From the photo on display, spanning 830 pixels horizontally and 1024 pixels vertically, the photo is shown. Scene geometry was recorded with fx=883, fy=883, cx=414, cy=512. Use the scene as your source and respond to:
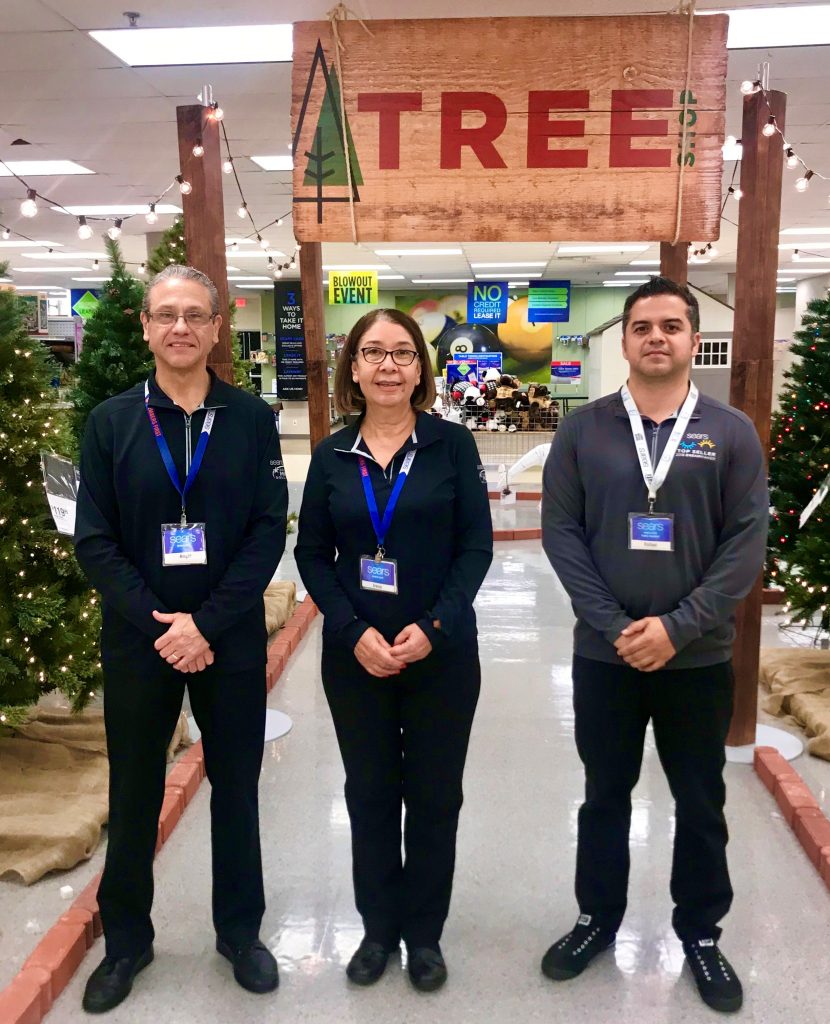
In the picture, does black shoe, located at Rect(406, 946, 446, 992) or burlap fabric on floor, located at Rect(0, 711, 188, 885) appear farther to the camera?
burlap fabric on floor, located at Rect(0, 711, 188, 885)

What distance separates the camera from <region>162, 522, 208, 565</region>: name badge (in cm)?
204

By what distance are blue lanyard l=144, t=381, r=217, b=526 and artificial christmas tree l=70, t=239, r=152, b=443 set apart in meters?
2.99

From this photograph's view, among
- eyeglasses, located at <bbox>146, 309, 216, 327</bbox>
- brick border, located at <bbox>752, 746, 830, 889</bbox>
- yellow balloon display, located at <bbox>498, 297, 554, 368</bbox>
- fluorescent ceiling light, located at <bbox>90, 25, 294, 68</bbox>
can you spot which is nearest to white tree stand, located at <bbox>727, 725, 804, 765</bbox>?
brick border, located at <bbox>752, 746, 830, 889</bbox>

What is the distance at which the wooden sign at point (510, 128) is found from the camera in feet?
8.60

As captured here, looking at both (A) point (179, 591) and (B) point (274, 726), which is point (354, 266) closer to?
(B) point (274, 726)

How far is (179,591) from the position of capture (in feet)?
6.81

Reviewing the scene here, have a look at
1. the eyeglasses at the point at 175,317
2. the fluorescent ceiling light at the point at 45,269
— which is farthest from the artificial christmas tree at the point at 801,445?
the fluorescent ceiling light at the point at 45,269

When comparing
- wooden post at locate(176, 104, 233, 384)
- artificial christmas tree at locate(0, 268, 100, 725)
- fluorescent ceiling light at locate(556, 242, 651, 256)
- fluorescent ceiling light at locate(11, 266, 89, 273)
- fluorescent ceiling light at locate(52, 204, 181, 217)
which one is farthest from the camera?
fluorescent ceiling light at locate(11, 266, 89, 273)

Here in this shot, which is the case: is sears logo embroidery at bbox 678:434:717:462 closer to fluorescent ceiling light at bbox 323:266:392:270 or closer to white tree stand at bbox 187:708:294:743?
white tree stand at bbox 187:708:294:743

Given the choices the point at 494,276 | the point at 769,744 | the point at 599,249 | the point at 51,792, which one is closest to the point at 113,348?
the point at 51,792

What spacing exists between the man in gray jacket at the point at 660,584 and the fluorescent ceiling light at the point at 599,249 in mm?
11760

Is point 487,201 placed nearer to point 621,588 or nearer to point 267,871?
point 621,588

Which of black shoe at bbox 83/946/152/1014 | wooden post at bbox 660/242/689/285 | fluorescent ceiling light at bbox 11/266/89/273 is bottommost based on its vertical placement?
black shoe at bbox 83/946/152/1014

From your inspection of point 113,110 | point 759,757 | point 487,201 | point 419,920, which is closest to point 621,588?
point 419,920
